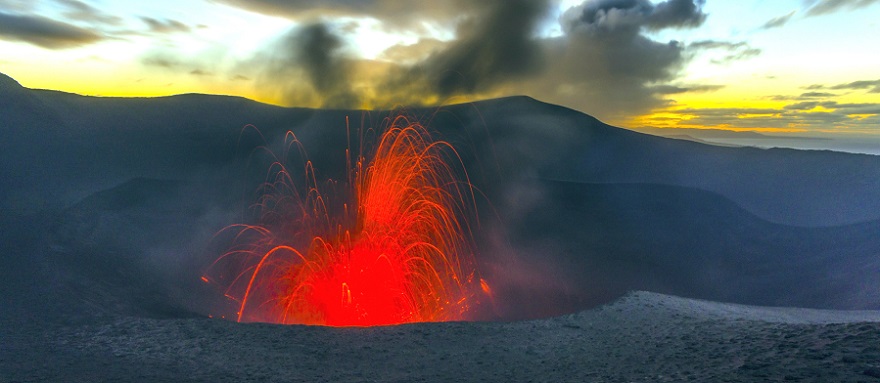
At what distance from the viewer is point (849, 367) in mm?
5109

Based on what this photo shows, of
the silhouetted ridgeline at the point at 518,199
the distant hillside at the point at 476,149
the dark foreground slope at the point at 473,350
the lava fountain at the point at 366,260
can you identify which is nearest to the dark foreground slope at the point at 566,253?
the silhouetted ridgeline at the point at 518,199

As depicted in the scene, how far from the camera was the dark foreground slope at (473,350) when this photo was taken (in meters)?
5.72

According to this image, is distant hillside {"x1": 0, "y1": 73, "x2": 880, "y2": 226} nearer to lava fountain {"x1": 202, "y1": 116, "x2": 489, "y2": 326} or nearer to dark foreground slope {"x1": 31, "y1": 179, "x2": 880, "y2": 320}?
dark foreground slope {"x1": 31, "y1": 179, "x2": 880, "y2": 320}

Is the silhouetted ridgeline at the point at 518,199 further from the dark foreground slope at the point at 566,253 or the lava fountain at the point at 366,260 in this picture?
the lava fountain at the point at 366,260

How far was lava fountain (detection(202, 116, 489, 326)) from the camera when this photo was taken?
48.3 ft

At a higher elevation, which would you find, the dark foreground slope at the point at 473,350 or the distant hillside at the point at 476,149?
the distant hillside at the point at 476,149

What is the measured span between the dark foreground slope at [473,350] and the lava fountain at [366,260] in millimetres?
6126

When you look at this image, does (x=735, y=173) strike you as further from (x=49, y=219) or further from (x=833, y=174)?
(x=49, y=219)

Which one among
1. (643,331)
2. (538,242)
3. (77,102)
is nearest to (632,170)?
(538,242)

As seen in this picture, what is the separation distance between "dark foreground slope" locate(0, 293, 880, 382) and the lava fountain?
6.13 meters

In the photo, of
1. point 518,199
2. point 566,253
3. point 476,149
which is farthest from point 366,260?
point 476,149

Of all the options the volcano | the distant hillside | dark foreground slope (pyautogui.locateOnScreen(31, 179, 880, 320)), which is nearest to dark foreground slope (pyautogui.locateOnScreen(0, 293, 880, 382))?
the volcano

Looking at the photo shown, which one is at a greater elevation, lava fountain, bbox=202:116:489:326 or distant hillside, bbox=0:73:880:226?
distant hillside, bbox=0:73:880:226

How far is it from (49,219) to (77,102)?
837 inches
